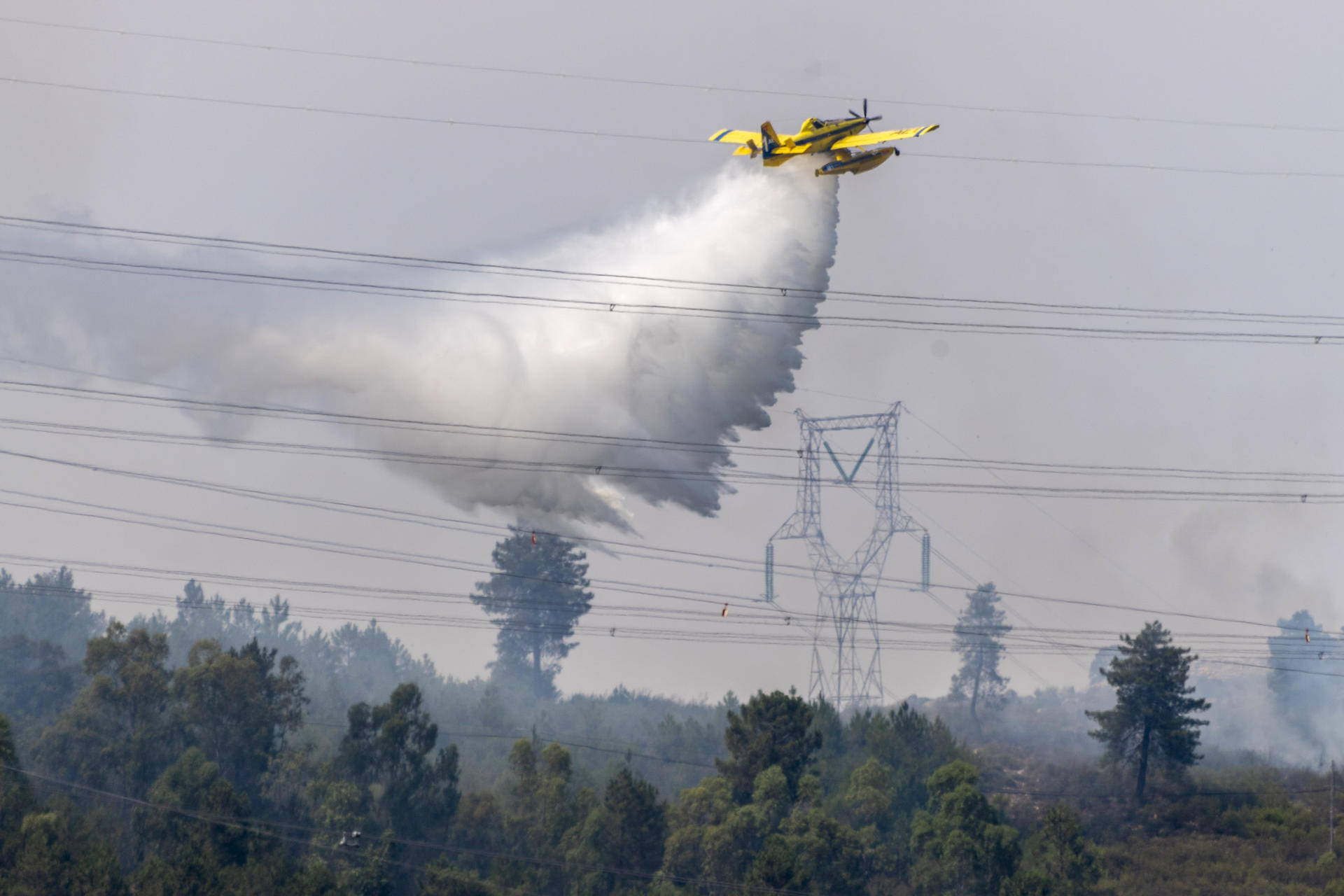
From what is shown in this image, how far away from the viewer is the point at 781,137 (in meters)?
55.2

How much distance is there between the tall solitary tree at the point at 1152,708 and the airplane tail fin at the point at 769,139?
182 ft

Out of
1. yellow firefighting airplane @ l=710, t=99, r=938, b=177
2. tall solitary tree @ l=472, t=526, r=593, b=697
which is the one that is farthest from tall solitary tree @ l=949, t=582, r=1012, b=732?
yellow firefighting airplane @ l=710, t=99, r=938, b=177

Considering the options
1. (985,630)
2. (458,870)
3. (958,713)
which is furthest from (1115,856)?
(985,630)

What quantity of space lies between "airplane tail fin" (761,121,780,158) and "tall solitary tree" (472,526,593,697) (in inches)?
4246

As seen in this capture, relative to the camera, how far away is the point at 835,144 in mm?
53844

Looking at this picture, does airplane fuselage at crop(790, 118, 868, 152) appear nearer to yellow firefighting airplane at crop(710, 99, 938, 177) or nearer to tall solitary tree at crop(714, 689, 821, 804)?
yellow firefighting airplane at crop(710, 99, 938, 177)

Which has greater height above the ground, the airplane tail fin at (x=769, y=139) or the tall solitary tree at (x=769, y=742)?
the airplane tail fin at (x=769, y=139)

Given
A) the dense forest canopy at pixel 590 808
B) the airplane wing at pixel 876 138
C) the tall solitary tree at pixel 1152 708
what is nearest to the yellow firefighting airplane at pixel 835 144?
the airplane wing at pixel 876 138

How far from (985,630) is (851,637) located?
73.1 m

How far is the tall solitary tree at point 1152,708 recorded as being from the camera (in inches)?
3688

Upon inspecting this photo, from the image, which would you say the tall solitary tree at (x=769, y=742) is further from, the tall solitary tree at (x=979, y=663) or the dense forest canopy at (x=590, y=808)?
the tall solitary tree at (x=979, y=663)

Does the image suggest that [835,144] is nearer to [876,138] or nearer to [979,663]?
[876,138]

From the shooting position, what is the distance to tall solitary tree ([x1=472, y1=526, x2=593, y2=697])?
557ft

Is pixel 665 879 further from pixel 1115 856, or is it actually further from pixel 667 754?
pixel 667 754
